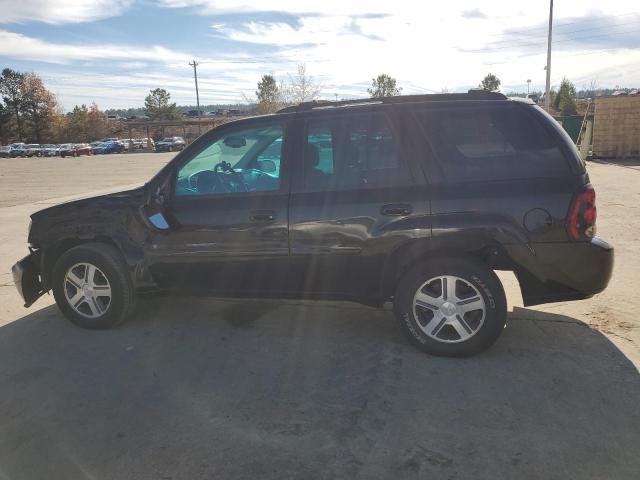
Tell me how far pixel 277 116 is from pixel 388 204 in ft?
3.84

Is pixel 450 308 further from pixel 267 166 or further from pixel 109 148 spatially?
pixel 109 148

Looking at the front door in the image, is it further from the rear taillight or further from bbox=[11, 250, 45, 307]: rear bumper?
the rear taillight

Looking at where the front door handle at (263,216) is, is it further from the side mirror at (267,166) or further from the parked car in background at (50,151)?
the parked car in background at (50,151)

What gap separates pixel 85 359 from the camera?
4.05 m

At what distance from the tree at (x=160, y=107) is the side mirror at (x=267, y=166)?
9753cm

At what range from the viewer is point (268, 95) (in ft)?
193

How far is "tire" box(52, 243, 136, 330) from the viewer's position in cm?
444

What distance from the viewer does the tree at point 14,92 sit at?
3071 inches

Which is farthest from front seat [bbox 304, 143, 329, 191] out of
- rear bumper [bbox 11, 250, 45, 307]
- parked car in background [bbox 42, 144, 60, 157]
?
parked car in background [bbox 42, 144, 60, 157]

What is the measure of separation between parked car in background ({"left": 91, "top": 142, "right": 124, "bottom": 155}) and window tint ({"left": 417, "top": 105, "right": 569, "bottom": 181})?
2470 inches

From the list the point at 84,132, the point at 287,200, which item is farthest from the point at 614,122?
the point at 84,132

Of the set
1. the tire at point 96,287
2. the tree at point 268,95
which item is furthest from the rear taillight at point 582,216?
A: the tree at point 268,95

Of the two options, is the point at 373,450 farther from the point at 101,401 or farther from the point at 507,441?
the point at 101,401

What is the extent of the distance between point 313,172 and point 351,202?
0.40m
